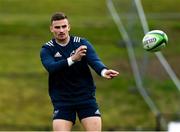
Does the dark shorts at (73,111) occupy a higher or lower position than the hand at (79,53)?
lower

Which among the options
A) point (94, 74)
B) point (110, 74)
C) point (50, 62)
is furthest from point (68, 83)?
point (94, 74)

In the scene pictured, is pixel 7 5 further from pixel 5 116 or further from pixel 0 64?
pixel 5 116

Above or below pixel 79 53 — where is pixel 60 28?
above

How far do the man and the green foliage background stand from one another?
29.4ft

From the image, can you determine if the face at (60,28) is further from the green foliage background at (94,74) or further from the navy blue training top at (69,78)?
the green foliage background at (94,74)

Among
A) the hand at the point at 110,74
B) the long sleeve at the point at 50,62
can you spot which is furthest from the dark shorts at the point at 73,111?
the hand at the point at 110,74

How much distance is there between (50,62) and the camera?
10.5 meters

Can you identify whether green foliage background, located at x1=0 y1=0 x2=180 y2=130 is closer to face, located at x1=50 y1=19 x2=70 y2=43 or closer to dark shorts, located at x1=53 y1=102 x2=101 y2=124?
dark shorts, located at x1=53 y1=102 x2=101 y2=124

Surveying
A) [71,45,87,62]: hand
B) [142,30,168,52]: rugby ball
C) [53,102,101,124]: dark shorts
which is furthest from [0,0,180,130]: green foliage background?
[71,45,87,62]: hand

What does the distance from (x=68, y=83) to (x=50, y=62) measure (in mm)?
397

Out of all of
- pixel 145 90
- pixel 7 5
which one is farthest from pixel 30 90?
pixel 7 5

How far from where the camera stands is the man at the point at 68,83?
1057cm

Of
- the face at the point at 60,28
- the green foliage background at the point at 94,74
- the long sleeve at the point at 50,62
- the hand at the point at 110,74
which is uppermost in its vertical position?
the face at the point at 60,28

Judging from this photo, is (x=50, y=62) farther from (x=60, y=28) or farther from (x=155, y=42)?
(x=155, y=42)
